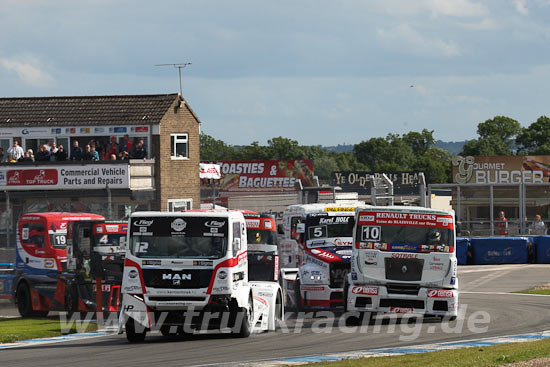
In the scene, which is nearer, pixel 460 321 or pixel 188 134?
pixel 460 321

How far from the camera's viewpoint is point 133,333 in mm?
17531

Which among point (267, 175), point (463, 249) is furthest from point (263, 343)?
point (267, 175)

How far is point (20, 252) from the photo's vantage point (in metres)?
25.5

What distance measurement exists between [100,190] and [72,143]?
577cm

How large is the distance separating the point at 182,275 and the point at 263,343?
5.84 ft

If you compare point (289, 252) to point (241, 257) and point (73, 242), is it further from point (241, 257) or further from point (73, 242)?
point (241, 257)

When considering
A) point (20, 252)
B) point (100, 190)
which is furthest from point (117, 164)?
point (20, 252)

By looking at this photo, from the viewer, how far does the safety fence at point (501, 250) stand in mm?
39562

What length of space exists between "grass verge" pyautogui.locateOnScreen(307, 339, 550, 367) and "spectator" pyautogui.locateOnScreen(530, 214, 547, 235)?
1033 inches

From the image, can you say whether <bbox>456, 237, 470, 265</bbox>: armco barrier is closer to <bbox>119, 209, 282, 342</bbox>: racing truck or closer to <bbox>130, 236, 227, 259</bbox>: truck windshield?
<bbox>119, 209, 282, 342</bbox>: racing truck

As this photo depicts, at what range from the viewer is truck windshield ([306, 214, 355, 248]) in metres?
23.4

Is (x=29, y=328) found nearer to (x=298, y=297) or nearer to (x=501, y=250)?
(x=298, y=297)

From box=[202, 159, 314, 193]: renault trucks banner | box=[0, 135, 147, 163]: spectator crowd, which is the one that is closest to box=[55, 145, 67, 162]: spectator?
box=[0, 135, 147, 163]: spectator crowd

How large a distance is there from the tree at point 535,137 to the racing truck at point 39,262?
125 meters
